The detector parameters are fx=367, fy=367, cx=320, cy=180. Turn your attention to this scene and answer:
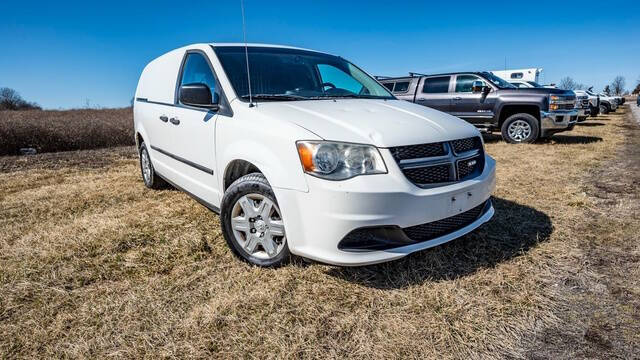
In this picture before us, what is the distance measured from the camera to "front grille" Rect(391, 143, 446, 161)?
2.18 metres

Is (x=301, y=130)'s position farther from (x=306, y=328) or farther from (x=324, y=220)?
(x=306, y=328)

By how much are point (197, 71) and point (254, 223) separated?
5.41 ft

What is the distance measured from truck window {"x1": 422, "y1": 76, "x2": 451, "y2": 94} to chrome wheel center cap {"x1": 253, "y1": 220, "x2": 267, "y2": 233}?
8376mm

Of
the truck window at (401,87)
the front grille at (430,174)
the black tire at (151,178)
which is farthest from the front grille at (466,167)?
the truck window at (401,87)

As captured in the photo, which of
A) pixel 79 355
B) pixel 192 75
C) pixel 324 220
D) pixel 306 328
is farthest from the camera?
pixel 192 75

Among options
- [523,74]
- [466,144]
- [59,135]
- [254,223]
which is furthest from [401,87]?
[523,74]

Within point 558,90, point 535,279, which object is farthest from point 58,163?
point 558,90

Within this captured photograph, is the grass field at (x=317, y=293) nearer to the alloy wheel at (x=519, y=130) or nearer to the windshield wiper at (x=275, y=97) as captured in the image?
the windshield wiper at (x=275, y=97)

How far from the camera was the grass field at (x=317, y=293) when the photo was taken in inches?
72.7

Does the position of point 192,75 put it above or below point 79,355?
above

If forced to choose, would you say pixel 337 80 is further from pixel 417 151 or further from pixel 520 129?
pixel 520 129

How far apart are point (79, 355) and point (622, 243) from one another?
3771mm

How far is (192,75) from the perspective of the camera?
3.45 meters

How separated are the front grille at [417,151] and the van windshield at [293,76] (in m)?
1.05
